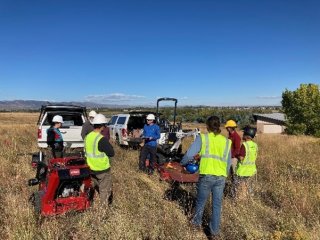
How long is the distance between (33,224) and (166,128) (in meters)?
9.69

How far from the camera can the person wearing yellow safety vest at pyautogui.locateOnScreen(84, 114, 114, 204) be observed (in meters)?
5.89

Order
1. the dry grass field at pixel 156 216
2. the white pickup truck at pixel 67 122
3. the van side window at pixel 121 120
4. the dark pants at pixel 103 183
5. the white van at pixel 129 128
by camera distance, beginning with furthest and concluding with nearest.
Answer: the van side window at pixel 121 120, the white van at pixel 129 128, the white pickup truck at pixel 67 122, the dark pants at pixel 103 183, the dry grass field at pixel 156 216

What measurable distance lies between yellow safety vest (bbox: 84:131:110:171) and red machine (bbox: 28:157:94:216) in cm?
16

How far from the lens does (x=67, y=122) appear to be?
13.5 m

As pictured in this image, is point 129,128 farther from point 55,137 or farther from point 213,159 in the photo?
point 213,159

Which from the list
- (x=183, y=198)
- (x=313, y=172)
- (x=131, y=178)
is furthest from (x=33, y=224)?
(x=313, y=172)

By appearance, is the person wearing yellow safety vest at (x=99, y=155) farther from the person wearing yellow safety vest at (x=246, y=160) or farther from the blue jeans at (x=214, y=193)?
the person wearing yellow safety vest at (x=246, y=160)

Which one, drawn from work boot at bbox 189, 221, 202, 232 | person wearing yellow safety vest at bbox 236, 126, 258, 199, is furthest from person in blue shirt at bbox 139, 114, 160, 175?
work boot at bbox 189, 221, 202, 232

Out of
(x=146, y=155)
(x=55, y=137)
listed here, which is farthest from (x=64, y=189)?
(x=146, y=155)

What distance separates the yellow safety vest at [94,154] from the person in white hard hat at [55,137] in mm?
3616

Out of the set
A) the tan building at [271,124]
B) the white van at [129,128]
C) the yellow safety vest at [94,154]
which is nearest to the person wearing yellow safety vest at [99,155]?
the yellow safety vest at [94,154]

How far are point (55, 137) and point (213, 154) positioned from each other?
544 cm

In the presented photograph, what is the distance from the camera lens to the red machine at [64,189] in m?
5.48

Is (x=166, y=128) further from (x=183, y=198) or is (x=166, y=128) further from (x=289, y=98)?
(x=289, y=98)
